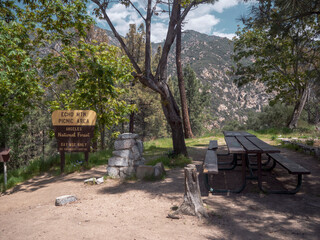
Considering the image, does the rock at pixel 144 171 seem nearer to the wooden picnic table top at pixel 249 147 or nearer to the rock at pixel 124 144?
the rock at pixel 124 144

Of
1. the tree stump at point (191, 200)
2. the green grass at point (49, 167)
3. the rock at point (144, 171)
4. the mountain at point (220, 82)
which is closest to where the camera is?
the tree stump at point (191, 200)

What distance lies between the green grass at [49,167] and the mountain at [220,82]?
60.5m

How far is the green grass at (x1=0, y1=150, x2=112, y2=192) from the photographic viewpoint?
5998 mm

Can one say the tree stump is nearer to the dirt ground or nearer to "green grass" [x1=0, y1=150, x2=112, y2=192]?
the dirt ground

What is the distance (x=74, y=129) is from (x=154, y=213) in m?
3.68

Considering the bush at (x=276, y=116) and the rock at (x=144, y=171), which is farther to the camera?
the bush at (x=276, y=116)

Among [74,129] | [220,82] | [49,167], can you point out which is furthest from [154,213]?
[220,82]

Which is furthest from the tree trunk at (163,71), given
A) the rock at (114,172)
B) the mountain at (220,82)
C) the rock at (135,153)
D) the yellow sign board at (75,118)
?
the mountain at (220,82)

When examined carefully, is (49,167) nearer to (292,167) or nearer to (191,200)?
(191,200)

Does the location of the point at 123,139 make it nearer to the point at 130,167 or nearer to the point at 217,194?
the point at 130,167

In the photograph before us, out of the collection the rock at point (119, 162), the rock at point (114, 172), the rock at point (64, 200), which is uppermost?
the rock at point (119, 162)

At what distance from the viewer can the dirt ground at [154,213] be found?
257cm

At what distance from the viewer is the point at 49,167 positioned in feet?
22.4

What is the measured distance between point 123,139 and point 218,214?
9.41ft
